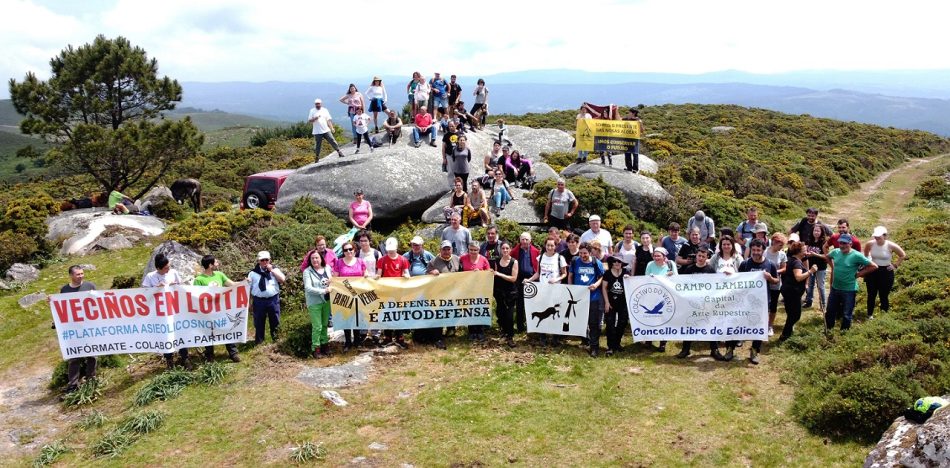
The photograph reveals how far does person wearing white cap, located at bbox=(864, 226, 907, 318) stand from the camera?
10648mm

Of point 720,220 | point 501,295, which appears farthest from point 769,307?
point 720,220

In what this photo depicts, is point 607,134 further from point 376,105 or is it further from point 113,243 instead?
point 113,243

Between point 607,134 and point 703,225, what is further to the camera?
point 607,134

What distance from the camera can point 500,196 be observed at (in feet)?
59.3

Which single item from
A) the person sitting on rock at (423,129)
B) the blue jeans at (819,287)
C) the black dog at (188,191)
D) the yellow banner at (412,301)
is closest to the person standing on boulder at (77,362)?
the yellow banner at (412,301)

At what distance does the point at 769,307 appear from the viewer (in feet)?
35.3

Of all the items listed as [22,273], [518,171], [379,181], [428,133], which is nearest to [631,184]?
[518,171]

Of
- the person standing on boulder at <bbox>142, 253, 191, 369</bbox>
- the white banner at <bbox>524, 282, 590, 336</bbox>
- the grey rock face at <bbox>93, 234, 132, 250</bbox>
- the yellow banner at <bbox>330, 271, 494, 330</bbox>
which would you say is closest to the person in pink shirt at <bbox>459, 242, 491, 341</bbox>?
the yellow banner at <bbox>330, 271, 494, 330</bbox>

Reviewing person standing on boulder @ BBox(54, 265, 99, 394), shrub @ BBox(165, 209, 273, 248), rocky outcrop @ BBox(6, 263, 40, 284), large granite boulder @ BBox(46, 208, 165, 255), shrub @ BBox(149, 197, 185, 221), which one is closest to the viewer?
person standing on boulder @ BBox(54, 265, 99, 394)

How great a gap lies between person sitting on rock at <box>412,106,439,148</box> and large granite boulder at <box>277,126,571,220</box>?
59 centimetres

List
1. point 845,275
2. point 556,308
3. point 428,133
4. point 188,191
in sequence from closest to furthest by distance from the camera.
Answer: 1. point 845,275
2. point 556,308
3. point 428,133
4. point 188,191

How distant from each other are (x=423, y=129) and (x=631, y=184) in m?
7.85

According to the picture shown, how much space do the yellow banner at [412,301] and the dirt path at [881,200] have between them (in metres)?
18.4

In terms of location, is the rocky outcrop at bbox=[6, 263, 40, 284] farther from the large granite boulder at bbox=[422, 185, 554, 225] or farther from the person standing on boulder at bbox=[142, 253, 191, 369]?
the large granite boulder at bbox=[422, 185, 554, 225]
